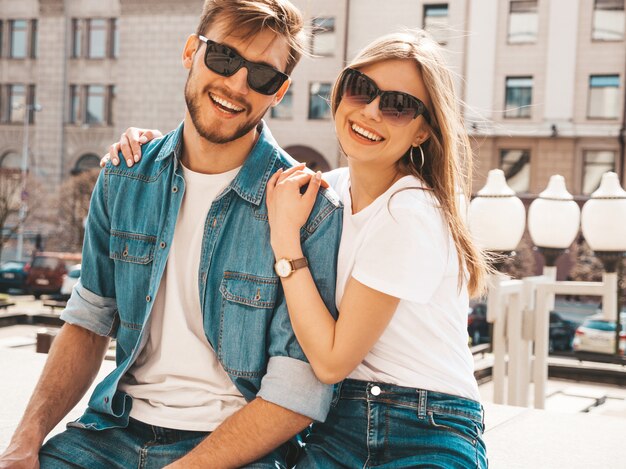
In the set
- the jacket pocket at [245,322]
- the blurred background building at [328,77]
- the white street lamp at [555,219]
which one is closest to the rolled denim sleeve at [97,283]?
the jacket pocket at [245,322]

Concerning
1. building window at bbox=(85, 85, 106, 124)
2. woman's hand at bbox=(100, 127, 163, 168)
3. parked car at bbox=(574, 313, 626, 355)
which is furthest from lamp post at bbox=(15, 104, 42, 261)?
woman's hand at bbox=(100, 127, 163, 168)

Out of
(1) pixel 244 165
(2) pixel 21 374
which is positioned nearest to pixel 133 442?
(1) pixel 244 165

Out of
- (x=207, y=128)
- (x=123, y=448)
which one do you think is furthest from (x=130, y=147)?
(x=123, y=448)

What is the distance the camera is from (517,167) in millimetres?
31781

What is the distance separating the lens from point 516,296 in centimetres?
827

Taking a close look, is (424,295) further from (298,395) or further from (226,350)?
(226,350)

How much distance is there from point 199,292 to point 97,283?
1.38 feet

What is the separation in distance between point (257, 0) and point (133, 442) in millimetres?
1477

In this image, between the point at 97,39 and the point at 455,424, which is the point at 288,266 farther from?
the point at 97,39

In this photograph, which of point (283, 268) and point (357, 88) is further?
point (357, 88)

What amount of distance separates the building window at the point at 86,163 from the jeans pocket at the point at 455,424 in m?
38.4

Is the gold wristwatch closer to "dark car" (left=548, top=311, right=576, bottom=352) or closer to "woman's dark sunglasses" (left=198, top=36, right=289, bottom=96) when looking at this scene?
"woman's dark sunglasses" (left=198, top=36, right=289, bottom=96)

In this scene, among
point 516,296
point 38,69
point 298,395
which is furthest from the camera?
point 38,69

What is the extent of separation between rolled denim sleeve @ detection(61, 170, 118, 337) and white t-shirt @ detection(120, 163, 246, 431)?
0.68ft
